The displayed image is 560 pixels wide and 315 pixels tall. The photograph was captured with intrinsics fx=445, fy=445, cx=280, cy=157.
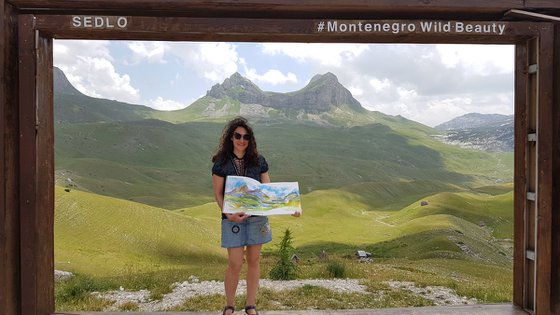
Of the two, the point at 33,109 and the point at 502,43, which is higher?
the point at 502,43

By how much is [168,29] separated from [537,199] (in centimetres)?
617

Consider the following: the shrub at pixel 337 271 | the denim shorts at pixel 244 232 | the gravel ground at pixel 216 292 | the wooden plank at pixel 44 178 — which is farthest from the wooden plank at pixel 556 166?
the shrub at pixel 337 271

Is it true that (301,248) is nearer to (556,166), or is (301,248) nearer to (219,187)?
(556,166)

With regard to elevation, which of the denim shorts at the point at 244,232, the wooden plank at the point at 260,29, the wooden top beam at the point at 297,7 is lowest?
the denim shorts at the point at 244,232

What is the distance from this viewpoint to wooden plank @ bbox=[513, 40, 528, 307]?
721 cm

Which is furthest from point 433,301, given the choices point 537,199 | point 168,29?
point 168,29

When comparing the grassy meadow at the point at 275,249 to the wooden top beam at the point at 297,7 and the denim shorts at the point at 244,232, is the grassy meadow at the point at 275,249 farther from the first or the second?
the wooden top beam at the point at 297,7

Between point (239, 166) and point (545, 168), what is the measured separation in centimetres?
466

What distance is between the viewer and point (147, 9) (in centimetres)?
671

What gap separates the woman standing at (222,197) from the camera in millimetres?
6316

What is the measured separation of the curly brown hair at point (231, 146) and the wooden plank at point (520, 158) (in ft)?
14.2

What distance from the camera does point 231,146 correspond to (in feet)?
21.4

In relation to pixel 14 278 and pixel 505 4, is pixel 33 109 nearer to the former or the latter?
pixel 14 278

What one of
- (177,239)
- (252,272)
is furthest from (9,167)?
(177,239)
